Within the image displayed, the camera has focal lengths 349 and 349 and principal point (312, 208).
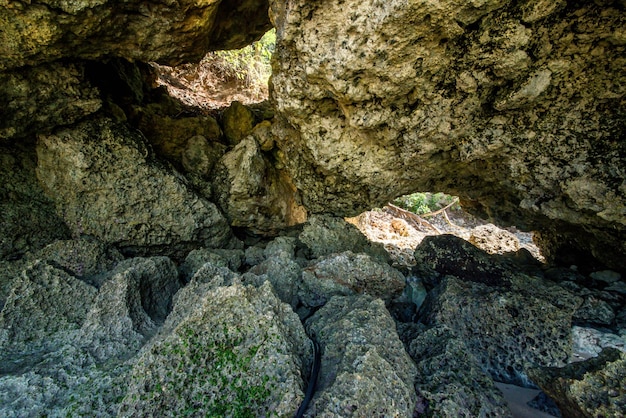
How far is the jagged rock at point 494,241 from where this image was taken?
6.63 metres

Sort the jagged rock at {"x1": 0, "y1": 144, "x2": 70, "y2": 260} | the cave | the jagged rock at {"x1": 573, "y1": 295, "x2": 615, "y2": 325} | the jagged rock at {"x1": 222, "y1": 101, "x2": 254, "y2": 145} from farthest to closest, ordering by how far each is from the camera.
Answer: the jagged rock at {"x1": 222, "y1": 101, "x2": 254, "y2": 145} → the jagged rock at {"x1": 0, "y1": 144, "x2": 70, "y2": 260} → the jagged rock at {"x1": 573, "y1": 295, "x2": 615, "y2": 325} → the cave

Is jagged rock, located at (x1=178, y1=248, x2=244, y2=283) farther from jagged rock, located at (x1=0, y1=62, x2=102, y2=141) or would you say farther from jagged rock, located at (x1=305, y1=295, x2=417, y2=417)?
jagged rock, located at (x1=0, y1=62, x2=102, y2=141)

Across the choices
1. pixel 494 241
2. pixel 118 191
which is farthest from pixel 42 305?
pixel 494 241

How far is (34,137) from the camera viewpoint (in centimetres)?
358

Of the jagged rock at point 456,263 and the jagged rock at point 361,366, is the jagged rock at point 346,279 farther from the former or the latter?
the jagged rock at point 456,263

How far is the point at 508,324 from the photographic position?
2.99 m

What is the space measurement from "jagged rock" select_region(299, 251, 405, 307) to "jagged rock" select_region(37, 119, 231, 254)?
1.60m

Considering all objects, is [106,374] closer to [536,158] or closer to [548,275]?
[536,158]

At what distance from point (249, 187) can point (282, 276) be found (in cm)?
140

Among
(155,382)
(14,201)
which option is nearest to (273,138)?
(14,201)

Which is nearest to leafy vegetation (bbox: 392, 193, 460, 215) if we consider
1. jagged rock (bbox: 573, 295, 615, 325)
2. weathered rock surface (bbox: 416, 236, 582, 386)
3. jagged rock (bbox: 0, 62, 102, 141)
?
weathered rock surface (bbox: 416, 236, 582, 386)

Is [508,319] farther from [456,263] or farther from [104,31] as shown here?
[104,31]

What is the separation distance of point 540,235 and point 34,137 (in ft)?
22.0

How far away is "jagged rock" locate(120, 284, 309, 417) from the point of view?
1879mm
